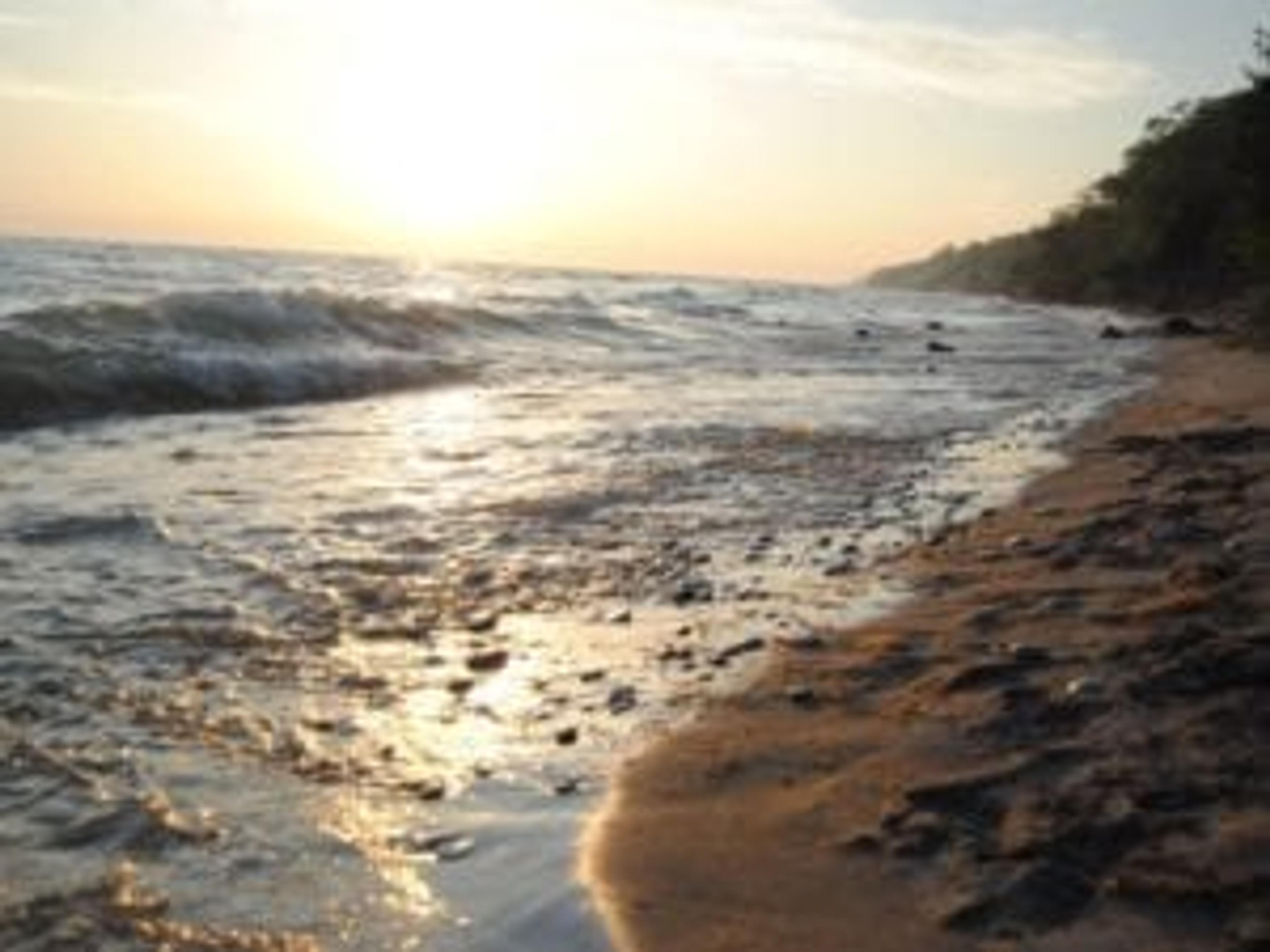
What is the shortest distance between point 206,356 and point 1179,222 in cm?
5318

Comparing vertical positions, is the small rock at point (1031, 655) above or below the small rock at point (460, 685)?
above

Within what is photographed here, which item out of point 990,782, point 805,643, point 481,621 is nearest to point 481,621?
point 481,621

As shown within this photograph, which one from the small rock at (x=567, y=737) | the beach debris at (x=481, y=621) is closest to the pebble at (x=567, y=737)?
the small rock at (x=567, y=737)

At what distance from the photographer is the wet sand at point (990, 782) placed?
12.9ft

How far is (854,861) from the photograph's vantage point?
4348mm

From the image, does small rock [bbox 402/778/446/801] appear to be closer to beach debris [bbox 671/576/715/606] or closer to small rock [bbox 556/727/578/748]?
small rock [bbox 556/727/578/748]

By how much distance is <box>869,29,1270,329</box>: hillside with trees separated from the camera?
1446 inches

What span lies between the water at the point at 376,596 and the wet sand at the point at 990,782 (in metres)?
0.30

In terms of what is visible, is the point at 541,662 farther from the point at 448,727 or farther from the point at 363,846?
the point at 363,846

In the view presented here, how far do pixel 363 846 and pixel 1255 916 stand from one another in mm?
2446

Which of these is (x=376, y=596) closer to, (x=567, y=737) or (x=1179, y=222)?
(x=567, y=737)

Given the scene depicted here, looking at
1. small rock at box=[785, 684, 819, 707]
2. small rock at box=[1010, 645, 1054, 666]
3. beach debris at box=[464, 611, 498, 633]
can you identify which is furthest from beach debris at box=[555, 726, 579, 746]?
small rock at box=[1010, 645, 1054, 666]

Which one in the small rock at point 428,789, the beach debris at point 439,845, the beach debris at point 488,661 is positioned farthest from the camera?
the beach debris at point 488,661

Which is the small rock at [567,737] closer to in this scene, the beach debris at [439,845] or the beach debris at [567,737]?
the beach debris at [567,737]
